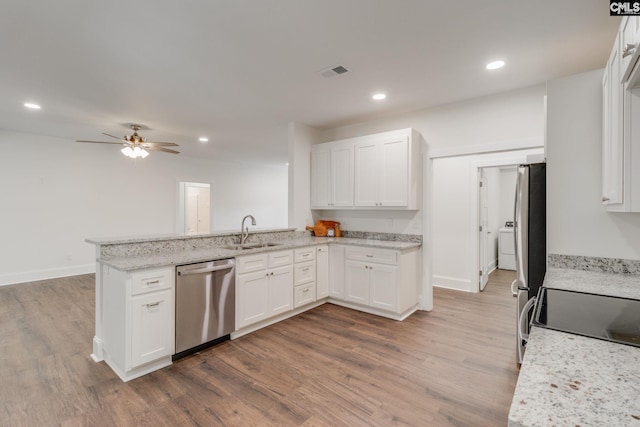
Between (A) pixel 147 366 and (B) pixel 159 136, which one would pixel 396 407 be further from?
(B) pixel 159 136

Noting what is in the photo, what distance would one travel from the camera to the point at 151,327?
2.39m

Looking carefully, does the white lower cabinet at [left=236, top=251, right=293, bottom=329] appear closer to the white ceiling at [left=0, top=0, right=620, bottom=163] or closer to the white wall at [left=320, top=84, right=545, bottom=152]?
the white ceiling at [left=0, top=0, right=620, bottom=163]

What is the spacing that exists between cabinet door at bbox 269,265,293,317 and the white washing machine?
194 inches

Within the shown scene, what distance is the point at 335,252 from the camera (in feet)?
13.4

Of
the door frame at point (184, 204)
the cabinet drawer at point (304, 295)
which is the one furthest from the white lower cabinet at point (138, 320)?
the door frame at point (184, 204)

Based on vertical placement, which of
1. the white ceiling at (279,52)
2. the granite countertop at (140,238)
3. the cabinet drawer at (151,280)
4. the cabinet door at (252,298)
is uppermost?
the white ceiling at (279,52)

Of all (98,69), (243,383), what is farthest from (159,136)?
(243,383)

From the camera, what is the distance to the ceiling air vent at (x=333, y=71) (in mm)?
2754

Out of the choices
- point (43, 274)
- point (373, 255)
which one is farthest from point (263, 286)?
point (43, 274)

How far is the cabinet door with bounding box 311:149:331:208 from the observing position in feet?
14.7

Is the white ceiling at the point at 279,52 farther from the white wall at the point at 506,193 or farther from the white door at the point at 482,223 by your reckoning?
the white wall at the point at 506,193

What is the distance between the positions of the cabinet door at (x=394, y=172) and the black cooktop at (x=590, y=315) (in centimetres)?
232

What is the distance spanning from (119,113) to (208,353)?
11.4 ft

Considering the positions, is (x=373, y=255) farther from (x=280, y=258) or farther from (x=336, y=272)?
(x=280, y=258)
